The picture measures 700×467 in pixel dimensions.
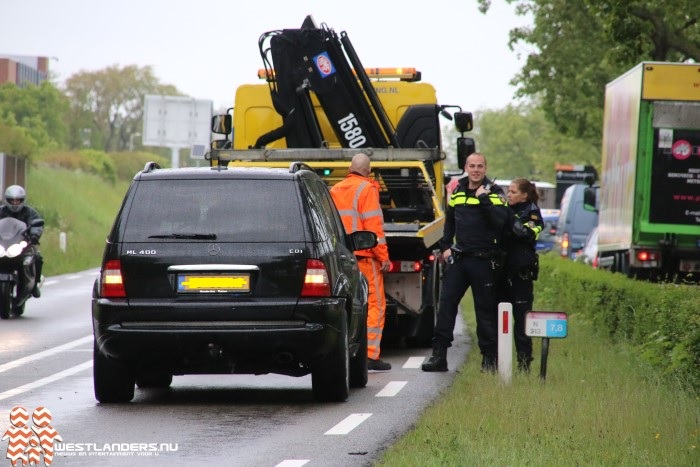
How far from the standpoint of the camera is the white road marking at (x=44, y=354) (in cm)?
1415

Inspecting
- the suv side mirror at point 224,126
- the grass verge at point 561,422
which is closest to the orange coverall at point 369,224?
the grass verge at point 561,422

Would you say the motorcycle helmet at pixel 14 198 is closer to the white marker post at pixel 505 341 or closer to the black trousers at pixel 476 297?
the black trousers at pixel 476 297

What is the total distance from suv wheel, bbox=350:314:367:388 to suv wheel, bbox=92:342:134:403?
1964mm

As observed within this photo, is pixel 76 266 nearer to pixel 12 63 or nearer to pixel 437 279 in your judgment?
pixel 437 279

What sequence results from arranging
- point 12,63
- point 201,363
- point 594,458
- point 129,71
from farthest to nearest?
point 129,71 → point 12,63 → point 201,363 → point 594,458

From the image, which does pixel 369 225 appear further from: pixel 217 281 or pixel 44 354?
pixel 44 354

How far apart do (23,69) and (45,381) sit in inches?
3770

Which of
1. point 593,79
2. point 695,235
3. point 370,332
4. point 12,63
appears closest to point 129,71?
point 12,63

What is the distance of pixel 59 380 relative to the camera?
512 inches

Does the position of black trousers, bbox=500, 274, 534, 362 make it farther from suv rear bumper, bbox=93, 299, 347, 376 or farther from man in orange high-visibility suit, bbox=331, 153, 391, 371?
suv rear bumper, bbox=93, 299, 347, 376

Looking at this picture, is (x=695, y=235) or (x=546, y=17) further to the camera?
(x=546, y=17)

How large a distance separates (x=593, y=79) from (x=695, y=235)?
22.4m

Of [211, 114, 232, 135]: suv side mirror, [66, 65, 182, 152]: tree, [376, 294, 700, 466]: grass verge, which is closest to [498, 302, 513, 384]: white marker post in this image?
[376, 294, 700, 466]: grass verge

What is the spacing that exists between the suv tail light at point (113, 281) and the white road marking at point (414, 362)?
452 cm
